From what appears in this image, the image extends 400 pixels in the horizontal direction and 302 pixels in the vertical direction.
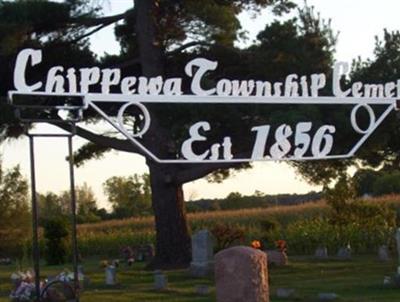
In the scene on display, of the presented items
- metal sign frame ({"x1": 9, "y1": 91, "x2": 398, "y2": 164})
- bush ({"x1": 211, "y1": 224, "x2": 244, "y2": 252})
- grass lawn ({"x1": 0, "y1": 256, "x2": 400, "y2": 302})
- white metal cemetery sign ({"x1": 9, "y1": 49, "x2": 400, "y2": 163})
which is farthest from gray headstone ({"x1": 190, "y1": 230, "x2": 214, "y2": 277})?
metal sign frame ({"x1": 9, "y1": 91, "x2": 398, "y2": 164})

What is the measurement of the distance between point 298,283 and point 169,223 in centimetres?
556

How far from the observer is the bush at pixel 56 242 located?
33.2m

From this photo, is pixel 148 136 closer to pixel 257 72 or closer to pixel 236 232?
pixel 257 72

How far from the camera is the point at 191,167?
79.8 feet

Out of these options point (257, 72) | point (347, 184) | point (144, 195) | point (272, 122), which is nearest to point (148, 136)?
point (257, 72)

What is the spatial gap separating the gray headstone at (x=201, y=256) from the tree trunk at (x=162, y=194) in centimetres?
134

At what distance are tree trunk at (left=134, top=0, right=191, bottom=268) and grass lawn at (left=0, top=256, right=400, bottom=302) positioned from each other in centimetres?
90

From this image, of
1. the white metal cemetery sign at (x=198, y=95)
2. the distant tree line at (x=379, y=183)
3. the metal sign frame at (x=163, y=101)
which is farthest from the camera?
the distant tree line at (x=379, y=183)

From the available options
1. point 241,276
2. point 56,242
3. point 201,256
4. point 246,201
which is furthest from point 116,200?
point 241,276

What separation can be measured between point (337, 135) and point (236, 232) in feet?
27.6

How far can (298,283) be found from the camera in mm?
20047

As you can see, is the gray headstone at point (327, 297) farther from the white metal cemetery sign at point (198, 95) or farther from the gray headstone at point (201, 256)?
the gray headstone at point (201, 256)

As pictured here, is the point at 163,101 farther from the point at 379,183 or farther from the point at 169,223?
the point at 379,183

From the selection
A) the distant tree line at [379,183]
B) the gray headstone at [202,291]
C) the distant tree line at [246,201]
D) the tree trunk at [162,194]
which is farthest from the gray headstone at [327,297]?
the distant tree line at [246,201]
